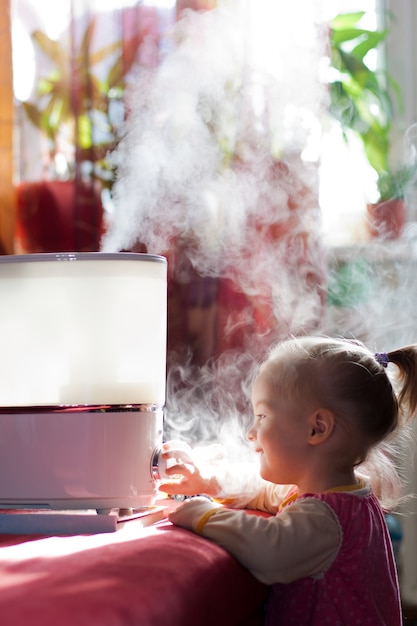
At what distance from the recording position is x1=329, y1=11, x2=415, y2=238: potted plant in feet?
6.39

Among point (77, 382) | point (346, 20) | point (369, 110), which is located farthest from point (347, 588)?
point (346, 20)

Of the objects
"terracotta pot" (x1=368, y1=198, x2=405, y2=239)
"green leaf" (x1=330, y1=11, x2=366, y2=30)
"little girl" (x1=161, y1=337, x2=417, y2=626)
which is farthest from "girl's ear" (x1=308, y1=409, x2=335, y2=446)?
"green leaf" (x1=330, y1=11, x2=366, y2=30)

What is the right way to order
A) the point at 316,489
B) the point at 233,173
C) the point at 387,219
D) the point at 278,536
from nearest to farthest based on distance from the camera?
1. the point at 278,536
2. the point at 316,489
3. the point at 233,173
4. the point at 387,219

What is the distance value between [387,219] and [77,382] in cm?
113

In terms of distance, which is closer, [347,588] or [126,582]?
[126,582]

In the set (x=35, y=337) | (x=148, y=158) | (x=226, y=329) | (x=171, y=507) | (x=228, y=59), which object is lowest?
(x=171, y=507)

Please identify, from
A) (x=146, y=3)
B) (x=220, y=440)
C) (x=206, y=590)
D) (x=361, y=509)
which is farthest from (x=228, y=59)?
(x=206, y=590)

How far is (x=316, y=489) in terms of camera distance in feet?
3.29

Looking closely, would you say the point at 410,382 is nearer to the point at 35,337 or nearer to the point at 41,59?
the point at 35,337

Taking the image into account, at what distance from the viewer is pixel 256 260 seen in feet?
5.82

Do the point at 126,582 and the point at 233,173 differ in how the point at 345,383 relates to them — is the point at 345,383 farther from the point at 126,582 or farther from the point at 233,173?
the point at 233,173

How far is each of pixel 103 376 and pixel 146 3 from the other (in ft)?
3.38

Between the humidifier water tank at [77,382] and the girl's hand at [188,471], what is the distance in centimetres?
3

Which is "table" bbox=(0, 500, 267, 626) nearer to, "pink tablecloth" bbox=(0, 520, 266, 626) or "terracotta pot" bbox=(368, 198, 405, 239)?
"pink tablecloth" bbox=(0, 520, 266, 626)
